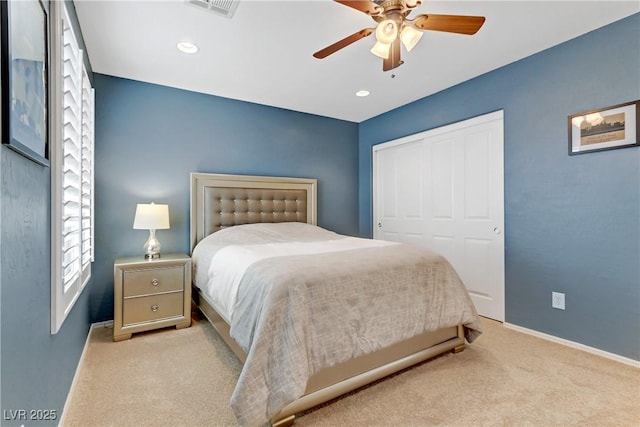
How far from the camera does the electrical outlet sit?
2492 mm

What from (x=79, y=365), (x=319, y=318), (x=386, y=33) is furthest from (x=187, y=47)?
(x=79, y=365)

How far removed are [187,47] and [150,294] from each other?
2.13 meters

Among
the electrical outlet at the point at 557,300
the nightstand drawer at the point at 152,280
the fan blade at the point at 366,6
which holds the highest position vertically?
the fan blade at the point at 366,6

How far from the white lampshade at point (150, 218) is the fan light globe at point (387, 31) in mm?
2365

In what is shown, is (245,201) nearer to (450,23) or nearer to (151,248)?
(151,248)

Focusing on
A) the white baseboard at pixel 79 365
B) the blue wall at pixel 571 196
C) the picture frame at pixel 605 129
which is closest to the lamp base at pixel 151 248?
the white baseboard at pixel 79 365

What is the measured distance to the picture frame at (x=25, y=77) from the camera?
0.85 meters

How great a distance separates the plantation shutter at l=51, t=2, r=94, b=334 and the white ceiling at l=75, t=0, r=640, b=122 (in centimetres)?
57

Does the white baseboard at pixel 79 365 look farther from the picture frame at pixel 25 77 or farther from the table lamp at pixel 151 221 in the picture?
the picture frame at pixel 25 77

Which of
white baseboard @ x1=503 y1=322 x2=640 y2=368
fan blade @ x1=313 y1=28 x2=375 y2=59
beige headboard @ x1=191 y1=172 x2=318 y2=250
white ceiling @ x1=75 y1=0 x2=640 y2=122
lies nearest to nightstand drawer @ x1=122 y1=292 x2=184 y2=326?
beige headboard @ x1=191 y1=172 x2=318 y2=250

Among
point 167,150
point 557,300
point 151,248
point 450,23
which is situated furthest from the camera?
point 167,150

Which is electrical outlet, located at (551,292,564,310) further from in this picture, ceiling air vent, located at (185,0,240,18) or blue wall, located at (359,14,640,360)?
ceiling air vent, located at (185,0,240,18)

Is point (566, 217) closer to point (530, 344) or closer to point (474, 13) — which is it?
point (530, 344)

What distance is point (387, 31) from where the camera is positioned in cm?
180
